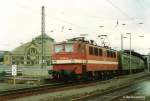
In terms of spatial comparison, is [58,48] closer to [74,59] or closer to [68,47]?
[68,47]

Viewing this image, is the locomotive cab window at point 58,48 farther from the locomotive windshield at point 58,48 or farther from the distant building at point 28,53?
the distant building at point 28,53

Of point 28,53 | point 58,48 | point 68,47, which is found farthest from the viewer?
point 28,53

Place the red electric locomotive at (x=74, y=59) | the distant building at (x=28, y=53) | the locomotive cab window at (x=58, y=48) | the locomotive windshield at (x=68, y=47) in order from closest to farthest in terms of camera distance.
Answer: the red electric locomotive at (x=74, y=59), the locomotive windshield at (x=68, y=47), the locomotive cab window at (x=58, y=48), the distant building at (x=28, y=53)

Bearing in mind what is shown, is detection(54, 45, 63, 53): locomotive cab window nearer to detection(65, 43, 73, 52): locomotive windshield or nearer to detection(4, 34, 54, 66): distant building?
detection(65, 43, 73, 52): locomotive windshield

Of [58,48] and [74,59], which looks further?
[58,48]

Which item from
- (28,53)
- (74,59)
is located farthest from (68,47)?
(28,53)

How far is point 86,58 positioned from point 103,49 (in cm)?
590

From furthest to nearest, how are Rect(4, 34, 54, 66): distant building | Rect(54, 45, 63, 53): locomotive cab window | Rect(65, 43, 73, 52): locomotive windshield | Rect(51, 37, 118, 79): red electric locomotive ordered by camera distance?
Rect(4, 34, 54, 66): distant building → Rect(54, 45, 63, 53): locomotive cab window → Rect(65, 43, 73, 52): locomotive windshield → Rect(51, 37, 118, 79): red electric locomotive

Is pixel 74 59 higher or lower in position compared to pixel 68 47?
lower

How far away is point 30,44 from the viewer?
397 ft

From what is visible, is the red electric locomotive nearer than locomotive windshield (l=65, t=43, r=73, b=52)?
Yes

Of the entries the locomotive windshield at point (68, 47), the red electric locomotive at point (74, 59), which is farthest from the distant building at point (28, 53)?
the locomotive windshield at point (68, 47)

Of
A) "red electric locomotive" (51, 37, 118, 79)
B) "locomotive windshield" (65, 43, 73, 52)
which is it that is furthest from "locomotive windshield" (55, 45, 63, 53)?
"locomotive windshield" (65, 43, 73, 52)

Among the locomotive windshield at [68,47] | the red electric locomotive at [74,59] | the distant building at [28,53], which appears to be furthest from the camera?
the distant building at [28,53]
